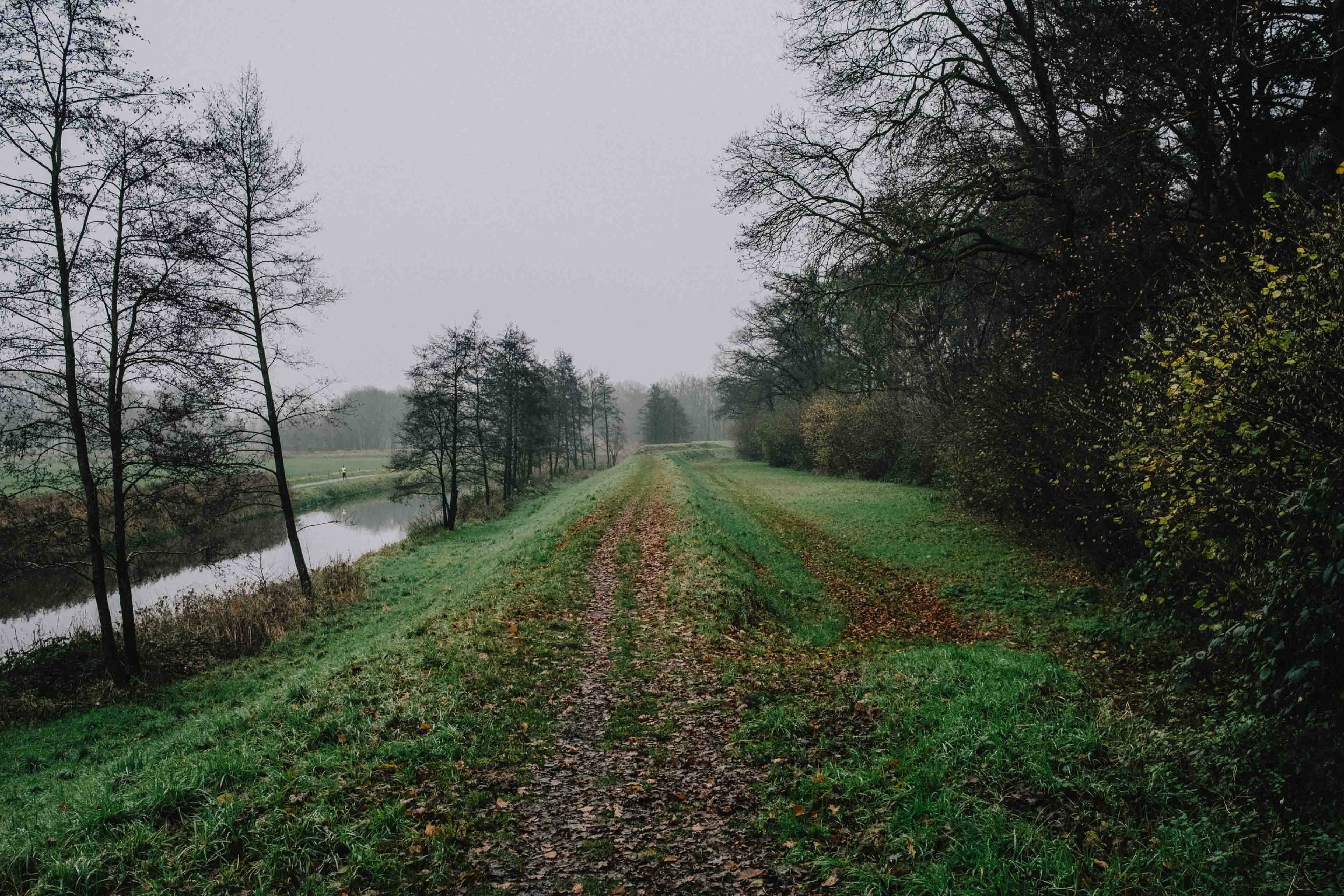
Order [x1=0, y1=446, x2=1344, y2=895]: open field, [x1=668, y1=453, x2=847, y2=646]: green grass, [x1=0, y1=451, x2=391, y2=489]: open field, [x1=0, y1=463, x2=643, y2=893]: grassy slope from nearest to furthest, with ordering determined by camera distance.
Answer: [x1=0, y1=446, x2=1344, y2=895]: open field → [x1=0, y1=463, x2=643, y2=893]: grassy slope → [x1=668, y1=453, x2=847, y2=646]: green grass → [x1=0, y1=451, x2=391, y2=489]: open field

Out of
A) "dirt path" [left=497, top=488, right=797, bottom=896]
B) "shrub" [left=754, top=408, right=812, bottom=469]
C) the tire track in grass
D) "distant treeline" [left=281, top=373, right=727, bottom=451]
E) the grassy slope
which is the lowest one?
the tire track in grass

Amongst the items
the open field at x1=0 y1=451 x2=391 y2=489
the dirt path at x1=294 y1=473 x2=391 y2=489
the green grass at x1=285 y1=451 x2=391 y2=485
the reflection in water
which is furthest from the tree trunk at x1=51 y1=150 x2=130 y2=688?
the dirt path at x1=294 y1=473 x2=391 y2=489

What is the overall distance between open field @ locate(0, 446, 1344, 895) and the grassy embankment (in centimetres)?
2

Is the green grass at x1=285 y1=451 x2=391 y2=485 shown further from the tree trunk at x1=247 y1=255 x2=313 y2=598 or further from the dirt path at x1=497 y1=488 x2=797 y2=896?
the dirt path at x1=497 y1=488 x2=797 y2=896

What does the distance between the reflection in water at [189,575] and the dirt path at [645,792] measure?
36.1ft

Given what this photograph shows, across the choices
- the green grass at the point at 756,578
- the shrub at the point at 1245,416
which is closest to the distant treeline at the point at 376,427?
the green grass at the point at 756,578

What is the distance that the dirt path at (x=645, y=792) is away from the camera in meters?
4.17

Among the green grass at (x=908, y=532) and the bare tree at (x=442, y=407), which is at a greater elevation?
the bare tree at (x=442, y=407)

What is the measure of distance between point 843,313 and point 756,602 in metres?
6.70

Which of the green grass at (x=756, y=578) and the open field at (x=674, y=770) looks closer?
the open field at (x=674, y=770)

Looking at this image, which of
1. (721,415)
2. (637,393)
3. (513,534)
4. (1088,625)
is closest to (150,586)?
(513,534)

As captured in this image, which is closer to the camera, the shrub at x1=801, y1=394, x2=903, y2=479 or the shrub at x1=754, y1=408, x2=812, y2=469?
the shrub at x1=801, y1=394, x2=903, y2=479

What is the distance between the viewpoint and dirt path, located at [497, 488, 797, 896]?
417 cm

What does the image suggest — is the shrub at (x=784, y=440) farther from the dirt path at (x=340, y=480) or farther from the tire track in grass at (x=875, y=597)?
the dirt path at (x=340, y=480)
